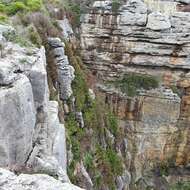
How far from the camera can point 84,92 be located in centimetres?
1769

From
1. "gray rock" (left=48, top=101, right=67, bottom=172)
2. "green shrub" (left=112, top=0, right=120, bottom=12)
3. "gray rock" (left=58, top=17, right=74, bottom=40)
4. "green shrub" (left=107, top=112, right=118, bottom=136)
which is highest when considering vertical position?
"green shrub" (left=112, top=0, right=120, bottom=12)

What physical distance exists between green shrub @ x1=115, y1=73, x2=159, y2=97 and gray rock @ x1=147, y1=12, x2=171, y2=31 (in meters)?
2.91

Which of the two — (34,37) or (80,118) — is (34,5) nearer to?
(34,37)

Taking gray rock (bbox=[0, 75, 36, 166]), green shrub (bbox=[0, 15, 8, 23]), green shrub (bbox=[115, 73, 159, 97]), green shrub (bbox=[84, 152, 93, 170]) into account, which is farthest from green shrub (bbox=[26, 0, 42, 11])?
green shrub (bbox=[115, 73, 159, 97])

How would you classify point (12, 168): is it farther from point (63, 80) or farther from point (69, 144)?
point (63, 80)

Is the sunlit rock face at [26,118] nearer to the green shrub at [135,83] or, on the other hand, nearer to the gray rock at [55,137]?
the gray rock at [55,137]

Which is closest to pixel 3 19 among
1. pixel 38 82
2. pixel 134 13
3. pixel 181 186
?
pixel 38 82

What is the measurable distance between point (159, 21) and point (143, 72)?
3085 mm

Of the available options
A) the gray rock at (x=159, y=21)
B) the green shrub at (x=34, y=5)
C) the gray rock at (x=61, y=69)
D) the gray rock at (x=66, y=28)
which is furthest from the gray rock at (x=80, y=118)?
the gray rock at (x=159, y=21)

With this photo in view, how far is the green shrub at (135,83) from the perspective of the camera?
22.6m

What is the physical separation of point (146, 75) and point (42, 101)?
12498 mm

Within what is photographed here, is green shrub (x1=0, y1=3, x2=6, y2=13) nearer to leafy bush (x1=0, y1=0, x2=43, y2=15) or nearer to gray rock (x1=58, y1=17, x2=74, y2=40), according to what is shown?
leafy bush (x1=0, y1=0, x2=43, y2=15)

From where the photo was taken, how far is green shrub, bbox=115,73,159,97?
22.6m

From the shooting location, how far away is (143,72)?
22875mm
